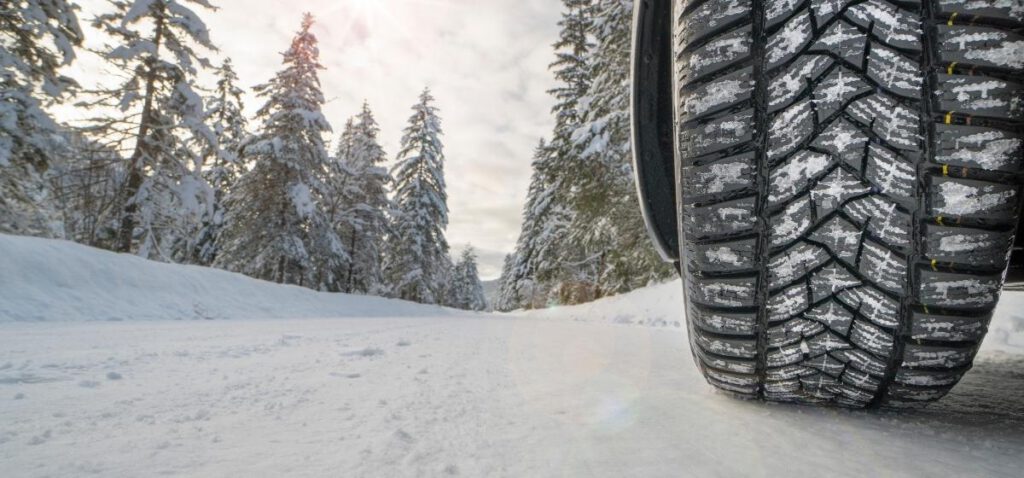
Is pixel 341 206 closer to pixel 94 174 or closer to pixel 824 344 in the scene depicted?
pixel 94 174

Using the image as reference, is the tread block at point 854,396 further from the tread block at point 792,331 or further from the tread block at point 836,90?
the tread block at point 836,90

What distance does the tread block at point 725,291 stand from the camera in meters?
0.94

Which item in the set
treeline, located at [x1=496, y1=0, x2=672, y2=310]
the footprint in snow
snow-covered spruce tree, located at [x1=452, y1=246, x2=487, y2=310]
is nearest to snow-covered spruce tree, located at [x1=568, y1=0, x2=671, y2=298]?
treeline, located at [x1=496, y1=0, x2=672, y2=310]

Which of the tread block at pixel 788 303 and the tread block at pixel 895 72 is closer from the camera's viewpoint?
the tread block at pixel 895 72

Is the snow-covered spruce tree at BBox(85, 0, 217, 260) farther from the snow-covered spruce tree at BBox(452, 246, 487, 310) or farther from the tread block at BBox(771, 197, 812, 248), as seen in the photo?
the snow-covered spruce tree at BBox(452, 246, 487, 310)

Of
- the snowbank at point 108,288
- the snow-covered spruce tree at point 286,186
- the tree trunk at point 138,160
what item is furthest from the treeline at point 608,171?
the tree trunk at point 138,160

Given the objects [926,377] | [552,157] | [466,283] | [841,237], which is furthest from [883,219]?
[466,283]

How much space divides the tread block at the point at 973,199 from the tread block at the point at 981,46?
0.19 meters

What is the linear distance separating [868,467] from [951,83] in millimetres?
647

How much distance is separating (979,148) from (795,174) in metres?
0.26

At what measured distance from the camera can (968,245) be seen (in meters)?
0.79

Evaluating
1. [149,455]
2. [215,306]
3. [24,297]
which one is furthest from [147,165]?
[149,455]

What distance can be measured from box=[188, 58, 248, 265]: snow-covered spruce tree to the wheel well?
21887 millimetres

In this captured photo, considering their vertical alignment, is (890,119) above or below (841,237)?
above
